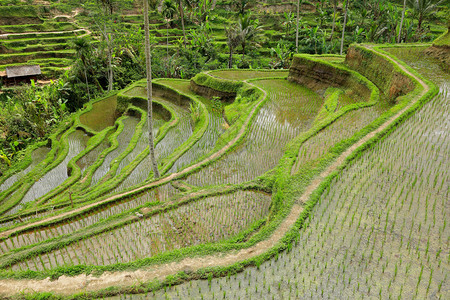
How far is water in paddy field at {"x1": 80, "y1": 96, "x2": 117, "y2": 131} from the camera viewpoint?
53.1ft

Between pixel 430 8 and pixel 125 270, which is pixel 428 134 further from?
pixel 430 8

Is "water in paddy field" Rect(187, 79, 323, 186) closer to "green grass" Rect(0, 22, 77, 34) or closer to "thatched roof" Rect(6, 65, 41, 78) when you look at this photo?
"thatched roof" Rect(6, 65, 41, 78)

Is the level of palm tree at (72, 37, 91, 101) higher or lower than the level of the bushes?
higher

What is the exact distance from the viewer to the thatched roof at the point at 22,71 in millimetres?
23047

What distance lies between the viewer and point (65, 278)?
4.59 meters

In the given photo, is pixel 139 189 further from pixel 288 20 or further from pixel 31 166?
pixel 288 20

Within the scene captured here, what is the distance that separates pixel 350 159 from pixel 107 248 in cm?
541

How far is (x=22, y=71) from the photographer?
23.5 metres

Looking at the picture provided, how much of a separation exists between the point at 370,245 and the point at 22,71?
87.9 ft

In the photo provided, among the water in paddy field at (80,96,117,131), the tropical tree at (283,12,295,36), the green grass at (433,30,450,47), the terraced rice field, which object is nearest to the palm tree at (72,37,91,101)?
the water in paddy field at (80,96,117,131)

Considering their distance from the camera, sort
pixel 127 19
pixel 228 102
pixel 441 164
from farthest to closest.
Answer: pixel 127 19
pixel 228 102
pixel 441 164

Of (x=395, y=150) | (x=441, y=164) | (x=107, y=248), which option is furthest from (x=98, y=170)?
(x=441, y=164)

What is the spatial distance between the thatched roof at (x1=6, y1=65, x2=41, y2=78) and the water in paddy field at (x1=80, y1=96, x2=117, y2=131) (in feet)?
29.2

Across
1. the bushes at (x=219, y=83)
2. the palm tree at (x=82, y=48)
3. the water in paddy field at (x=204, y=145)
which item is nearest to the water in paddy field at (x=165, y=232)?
the water in paddy field at (x=204, y=145)
